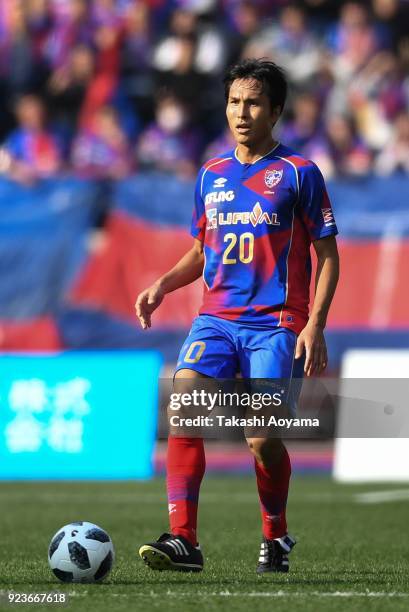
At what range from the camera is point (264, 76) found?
5422mm

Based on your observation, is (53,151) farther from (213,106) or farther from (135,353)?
(135,353)

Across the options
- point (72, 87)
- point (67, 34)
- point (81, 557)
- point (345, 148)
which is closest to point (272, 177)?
point (81, 557)

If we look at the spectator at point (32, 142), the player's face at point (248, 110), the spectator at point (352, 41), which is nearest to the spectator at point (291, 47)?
the spectator at point (352, 41)

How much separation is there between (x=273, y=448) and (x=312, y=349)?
505mm

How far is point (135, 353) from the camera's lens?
1244 cm

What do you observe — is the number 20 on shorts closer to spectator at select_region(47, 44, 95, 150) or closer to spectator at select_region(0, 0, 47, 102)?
spectator at select_region(47, 44, 95, 150)

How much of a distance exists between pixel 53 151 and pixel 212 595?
1141 centimetres

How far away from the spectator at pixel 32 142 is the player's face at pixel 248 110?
374 inches

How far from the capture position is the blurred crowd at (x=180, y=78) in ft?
49.8

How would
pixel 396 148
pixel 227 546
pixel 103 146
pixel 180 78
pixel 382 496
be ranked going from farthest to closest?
pixel 180 78 → pixel 103 146 → pixel 396 148 → pixel 382 496 → pixel 227 546

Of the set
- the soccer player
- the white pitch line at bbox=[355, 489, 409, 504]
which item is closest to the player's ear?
the soccer player

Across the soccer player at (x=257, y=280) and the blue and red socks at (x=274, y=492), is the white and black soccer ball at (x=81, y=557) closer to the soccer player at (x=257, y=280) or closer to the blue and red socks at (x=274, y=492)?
the soccer player at (x=257, y=280)

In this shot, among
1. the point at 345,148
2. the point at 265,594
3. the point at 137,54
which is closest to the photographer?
the point at 265,594

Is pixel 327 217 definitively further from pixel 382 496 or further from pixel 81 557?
pixel 382 496
